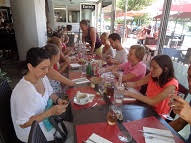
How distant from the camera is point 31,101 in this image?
1195 mm

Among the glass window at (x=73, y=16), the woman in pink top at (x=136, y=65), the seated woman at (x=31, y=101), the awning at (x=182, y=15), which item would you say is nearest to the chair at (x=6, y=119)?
the seated woman at (x=31, y=101)

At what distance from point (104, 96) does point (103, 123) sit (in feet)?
1.48

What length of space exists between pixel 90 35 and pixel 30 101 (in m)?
3.27

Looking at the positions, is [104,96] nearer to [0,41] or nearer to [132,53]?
[132,53]

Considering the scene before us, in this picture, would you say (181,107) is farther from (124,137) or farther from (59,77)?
(59,77)

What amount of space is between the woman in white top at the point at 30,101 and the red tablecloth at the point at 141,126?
521mm

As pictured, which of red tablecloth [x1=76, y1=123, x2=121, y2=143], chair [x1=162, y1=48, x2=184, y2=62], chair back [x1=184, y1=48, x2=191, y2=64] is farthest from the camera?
chair [x1=162, y1=48, x2=184, y2=62]

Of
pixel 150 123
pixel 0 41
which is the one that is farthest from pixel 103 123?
pixel 0 41

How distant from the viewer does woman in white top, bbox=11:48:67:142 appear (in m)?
1.15

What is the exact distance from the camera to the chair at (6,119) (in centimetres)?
121

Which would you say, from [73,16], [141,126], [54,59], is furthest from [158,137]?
[73,16]

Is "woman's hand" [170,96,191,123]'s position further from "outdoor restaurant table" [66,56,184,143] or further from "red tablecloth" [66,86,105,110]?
"red tablecloth" [66,86,105,110]

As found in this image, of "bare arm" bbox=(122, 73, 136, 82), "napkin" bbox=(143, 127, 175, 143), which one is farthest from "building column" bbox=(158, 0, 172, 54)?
"napkin" bbox=(143, 127, 175, 143)

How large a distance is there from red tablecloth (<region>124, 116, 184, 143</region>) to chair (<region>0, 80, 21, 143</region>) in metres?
0.91
